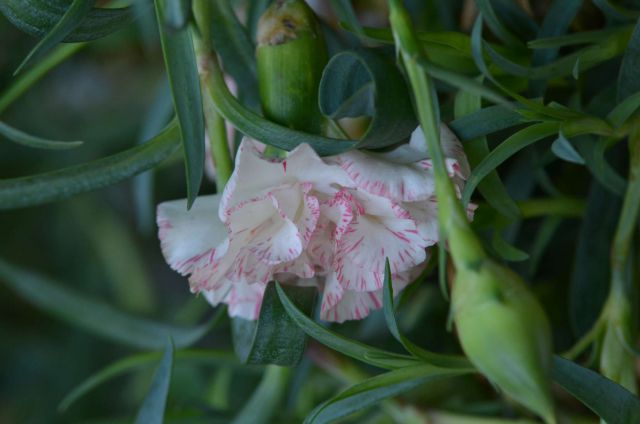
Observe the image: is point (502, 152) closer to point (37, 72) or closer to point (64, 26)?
point (64, 26)

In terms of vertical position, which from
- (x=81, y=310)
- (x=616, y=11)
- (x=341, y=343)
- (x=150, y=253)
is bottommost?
(x=150, y=253)

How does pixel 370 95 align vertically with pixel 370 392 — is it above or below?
above

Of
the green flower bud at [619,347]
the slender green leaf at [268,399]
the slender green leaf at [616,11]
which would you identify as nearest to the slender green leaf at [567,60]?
the slender green leaf at [616,11]

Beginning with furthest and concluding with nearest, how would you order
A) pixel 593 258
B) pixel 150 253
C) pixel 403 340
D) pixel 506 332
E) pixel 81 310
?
pixel 150 253
pixel 81 310
pixel 593 258
pixel 403 340
pixel 506 332

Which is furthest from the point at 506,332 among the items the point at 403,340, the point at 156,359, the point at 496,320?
the point at 156,359

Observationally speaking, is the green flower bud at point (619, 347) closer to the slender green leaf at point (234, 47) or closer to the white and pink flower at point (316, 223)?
the white and pink flower at point (316, 223)

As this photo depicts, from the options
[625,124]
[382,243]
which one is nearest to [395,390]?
[382,243]

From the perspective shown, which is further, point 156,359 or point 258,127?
point 156,359
